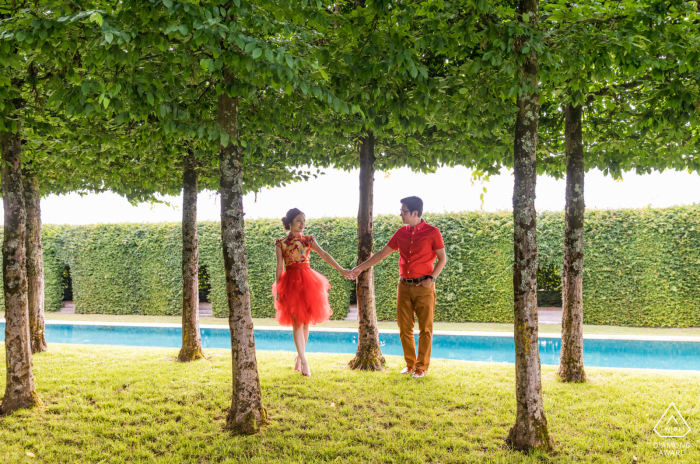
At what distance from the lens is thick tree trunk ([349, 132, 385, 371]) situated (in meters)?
6.66

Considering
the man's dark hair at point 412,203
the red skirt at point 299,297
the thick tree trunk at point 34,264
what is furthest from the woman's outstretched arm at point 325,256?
the thick tree trunk at point 34,264

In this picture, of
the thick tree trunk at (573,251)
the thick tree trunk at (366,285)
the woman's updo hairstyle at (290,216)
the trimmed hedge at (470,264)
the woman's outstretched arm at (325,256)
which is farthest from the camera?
the trimmed hedge at (470,264)

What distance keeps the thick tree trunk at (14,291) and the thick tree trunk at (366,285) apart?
4086mm

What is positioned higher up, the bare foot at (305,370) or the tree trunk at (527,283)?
the tree trunk at (527,283)

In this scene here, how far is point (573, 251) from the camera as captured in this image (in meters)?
6.05

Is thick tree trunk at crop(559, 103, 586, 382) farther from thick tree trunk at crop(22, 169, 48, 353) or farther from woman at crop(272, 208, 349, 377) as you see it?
thick tree trunk at crop(22, 169, 48, 353)

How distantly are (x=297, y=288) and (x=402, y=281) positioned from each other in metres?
1.43

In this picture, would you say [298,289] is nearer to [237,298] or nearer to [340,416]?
[237,298]

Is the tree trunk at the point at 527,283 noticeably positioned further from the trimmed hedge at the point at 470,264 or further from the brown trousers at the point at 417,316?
the trimmed hedge at the point at 470,264

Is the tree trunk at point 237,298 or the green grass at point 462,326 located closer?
the tree trunk at point 237,298

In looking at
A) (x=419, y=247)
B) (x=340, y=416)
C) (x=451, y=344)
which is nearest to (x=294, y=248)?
(x=419, y=247)

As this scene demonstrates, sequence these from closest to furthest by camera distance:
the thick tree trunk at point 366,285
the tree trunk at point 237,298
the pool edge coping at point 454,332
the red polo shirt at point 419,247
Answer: the tree trunk at point 237,298 < the red polo shirt at point 419,247 < the thick tree trunk at point 366,285 < the pool edge coping at point 454,332

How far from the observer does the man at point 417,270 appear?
5.86 m

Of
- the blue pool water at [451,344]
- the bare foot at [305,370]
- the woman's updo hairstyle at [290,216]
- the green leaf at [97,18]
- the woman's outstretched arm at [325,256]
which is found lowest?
the blue pool water at [451,344]
